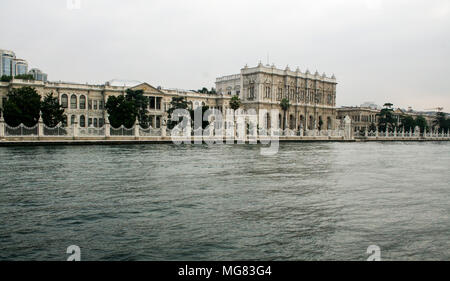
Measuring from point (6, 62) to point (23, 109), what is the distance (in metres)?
51.8

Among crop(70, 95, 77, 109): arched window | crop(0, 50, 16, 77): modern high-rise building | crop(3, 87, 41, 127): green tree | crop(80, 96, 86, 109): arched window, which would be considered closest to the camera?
crop(3, 87, 41, 127): green tree

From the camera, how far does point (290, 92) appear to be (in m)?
77.6

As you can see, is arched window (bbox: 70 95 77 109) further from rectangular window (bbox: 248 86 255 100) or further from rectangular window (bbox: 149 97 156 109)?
rectangular window (bbox: 248 86 255 100)

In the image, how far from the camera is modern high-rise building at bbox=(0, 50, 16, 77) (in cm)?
8186

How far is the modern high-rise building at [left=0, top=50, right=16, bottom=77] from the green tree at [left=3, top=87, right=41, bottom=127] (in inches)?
1890

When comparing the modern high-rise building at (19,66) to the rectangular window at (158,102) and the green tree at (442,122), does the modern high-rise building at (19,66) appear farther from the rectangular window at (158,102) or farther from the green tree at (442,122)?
the green tree at (442,122)

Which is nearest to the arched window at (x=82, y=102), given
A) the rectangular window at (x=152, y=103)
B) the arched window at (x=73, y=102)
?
the arched window at (x=73, y=102)

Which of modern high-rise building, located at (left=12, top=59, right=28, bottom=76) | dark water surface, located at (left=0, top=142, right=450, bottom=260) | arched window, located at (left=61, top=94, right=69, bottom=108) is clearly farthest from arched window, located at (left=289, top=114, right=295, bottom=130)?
dark water surface, located at (left=0, top=142, right=450, bottom=260)

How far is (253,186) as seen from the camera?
11.8 m

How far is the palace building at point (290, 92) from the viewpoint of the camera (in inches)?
2832

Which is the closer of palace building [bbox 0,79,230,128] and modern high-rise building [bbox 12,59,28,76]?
palace building [bbox 0,79,230,128]

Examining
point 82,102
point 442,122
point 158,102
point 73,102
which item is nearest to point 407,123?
point 442,122
